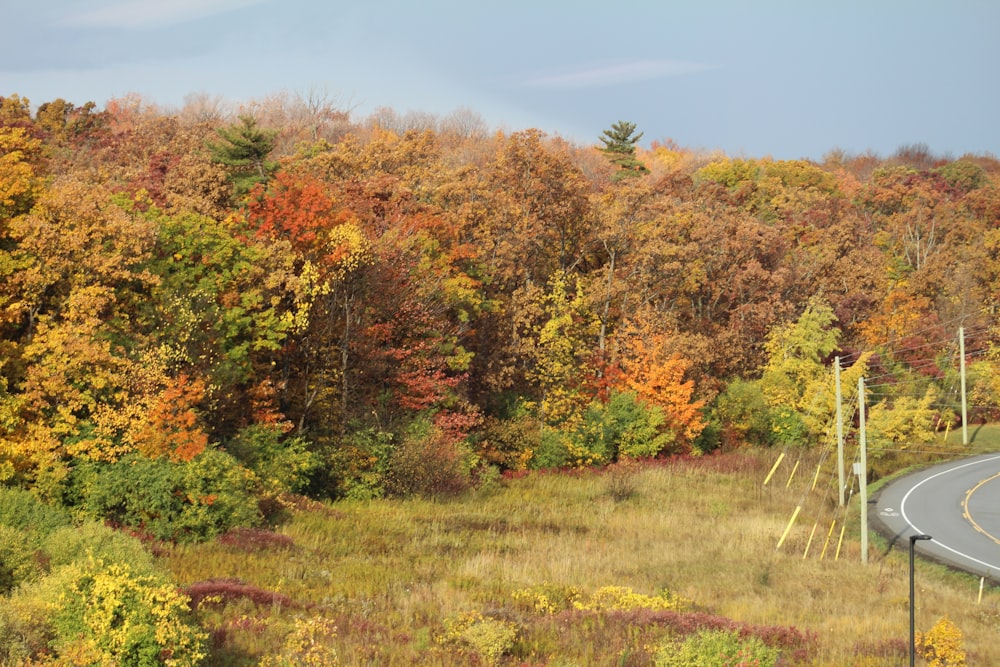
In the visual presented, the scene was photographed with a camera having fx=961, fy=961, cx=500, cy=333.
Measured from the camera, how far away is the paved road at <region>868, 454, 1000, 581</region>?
120 feet

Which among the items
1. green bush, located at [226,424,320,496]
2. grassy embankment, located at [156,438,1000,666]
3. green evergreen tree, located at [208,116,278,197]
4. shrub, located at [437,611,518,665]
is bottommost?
grassy embankment, located at [156,438,1000,666]

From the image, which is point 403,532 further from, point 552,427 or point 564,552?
point 552,427

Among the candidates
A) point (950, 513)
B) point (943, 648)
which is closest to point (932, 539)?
point (950, 513)

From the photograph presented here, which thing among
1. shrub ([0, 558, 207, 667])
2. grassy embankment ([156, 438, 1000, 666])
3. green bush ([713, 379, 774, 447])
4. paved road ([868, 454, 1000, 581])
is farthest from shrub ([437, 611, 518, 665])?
green bush ([713, 379, 774, 447])

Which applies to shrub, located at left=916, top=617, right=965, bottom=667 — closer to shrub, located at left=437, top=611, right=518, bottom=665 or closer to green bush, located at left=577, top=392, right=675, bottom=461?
shrub, located at left=437, top=611, right=518, bottom=665

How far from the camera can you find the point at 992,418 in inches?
2763

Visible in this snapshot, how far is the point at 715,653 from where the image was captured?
703 inches

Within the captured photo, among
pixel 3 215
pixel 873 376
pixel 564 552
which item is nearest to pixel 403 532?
A: pixel 564 552

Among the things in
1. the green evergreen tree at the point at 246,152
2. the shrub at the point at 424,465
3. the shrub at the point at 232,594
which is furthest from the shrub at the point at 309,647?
the green evergreen tree at the point at 246,152

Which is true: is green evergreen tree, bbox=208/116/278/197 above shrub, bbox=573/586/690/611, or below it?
above

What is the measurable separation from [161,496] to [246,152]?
2776 centimetres

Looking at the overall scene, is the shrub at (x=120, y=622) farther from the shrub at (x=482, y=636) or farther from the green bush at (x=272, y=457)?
the green bush at (x=272, y=457)

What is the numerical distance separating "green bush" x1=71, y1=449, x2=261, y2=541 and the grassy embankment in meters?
1.27

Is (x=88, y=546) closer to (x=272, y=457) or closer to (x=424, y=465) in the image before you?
(x=272, y=457)
